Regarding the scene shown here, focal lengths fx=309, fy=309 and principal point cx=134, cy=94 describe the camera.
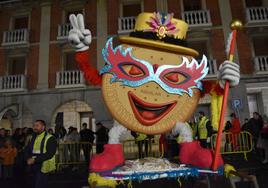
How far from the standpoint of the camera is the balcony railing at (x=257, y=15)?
13599mm

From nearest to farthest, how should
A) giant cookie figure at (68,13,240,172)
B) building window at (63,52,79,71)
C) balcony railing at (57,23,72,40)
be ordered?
giant cookie figure at (68,13,240,172) < balcony railing at (57,23,72,40) < building window at (63,52,79,71)

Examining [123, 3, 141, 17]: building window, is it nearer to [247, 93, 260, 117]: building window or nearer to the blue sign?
the blue sign

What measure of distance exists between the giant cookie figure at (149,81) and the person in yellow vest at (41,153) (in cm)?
145

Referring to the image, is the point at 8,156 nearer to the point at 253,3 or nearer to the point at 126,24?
the point at 126,24

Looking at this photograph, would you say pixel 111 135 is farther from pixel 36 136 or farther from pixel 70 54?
pixel 70 54

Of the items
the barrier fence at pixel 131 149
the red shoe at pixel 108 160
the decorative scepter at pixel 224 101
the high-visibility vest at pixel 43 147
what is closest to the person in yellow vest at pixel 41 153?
the high-visibility vest at pixel 43 147

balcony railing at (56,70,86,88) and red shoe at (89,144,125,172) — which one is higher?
balcony railing at (56,70,86,88)

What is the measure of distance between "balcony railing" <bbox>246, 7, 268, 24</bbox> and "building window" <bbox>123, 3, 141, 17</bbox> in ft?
17.1

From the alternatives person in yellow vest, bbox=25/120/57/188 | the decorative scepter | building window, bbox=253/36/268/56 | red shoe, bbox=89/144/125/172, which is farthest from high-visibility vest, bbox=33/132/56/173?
building window, bbox=253/36/268/56

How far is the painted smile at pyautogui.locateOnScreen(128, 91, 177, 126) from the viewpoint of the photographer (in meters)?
3.51

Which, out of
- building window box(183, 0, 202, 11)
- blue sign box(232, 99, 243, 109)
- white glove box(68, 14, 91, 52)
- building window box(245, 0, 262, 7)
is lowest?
white glove box(68, 14, 91, 52)

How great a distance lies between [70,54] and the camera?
50.3ft

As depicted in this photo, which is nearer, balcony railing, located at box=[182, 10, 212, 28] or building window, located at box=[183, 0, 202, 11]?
balcony railing, located at box=[182, 10, 212, 28]

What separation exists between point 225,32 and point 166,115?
11.7 m
